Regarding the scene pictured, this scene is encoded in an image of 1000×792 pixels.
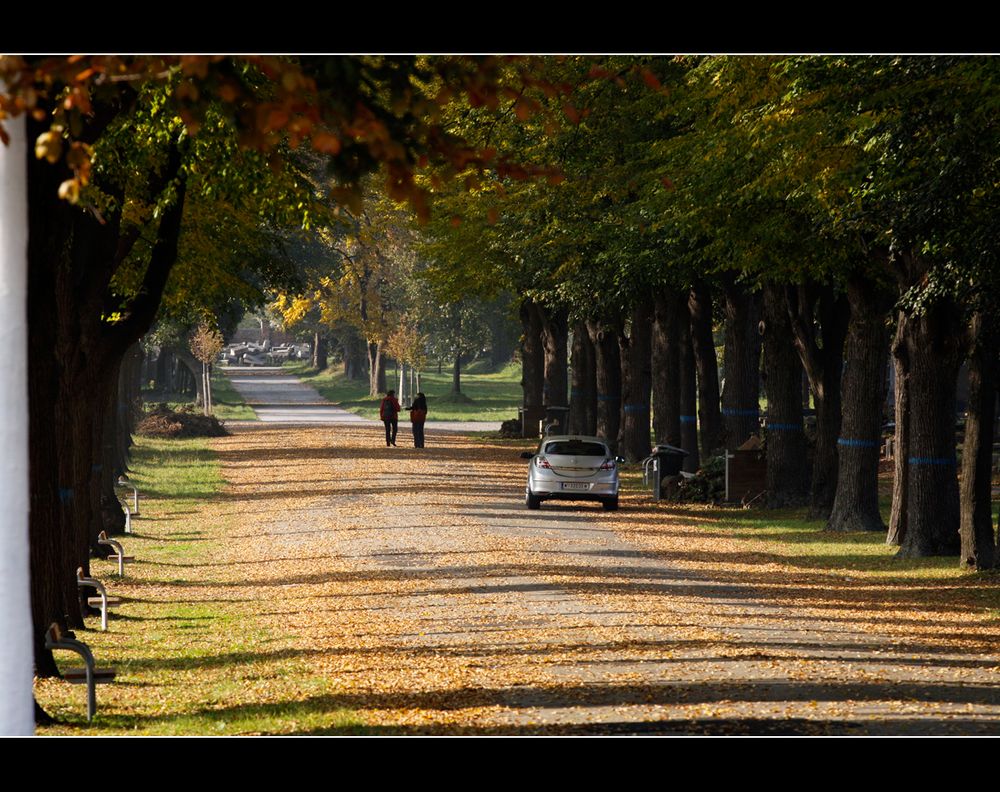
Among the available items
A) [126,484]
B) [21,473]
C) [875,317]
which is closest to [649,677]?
[21,473]

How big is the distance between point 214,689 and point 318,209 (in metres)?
5.24

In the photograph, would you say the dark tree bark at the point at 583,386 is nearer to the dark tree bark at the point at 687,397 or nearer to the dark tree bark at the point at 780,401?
the dark tree bark at the point at 687,397

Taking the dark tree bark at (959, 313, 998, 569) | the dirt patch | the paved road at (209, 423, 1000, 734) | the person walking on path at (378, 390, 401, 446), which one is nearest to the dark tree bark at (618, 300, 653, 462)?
the person walking on path at (378, 390, 401, 446)

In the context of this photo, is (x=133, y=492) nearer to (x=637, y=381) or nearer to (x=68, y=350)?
(x=637, y=381)

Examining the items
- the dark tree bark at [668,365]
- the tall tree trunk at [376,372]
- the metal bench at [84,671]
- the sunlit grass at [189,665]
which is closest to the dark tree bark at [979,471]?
the sunlit grass at [189,665]

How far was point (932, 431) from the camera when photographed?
22.1 meters

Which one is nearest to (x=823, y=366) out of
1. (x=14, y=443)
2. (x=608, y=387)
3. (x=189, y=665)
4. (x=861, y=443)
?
(x=861, y=443)

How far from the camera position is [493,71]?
7633 millimetres

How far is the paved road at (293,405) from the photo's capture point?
66.2 meters

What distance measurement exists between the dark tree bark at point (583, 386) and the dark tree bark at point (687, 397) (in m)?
7.22

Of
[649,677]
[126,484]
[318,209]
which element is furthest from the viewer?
[126,484]

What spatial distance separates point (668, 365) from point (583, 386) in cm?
1290

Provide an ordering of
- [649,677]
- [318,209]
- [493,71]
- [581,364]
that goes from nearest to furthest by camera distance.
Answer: [493,71], [649,677], [318,209], [581,364]
